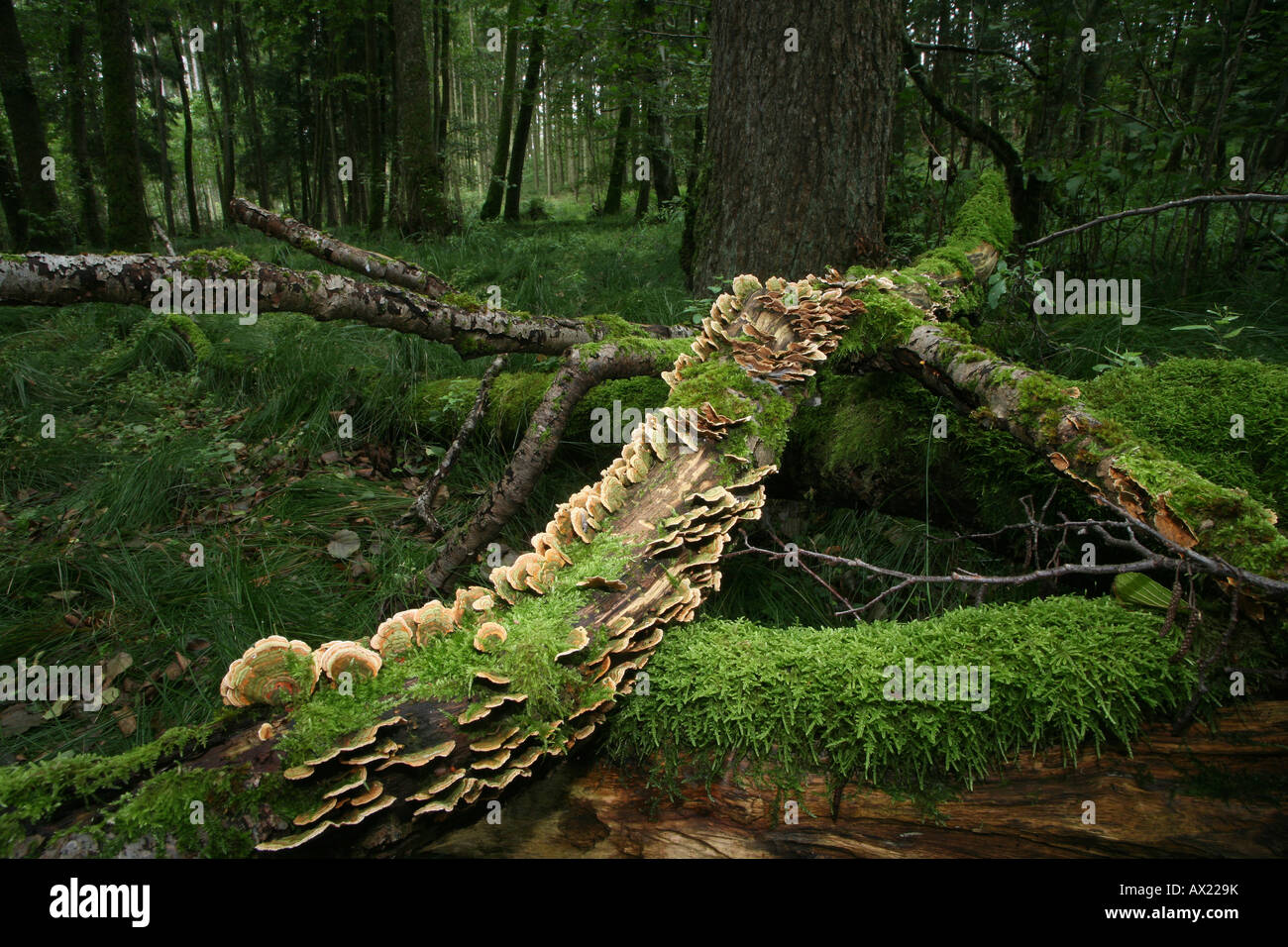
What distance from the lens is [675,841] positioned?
6.05 feet

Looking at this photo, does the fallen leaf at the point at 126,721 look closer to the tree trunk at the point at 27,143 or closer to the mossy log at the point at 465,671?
the mossy log at the point at 465,671

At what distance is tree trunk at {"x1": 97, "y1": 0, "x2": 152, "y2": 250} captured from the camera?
27.5 feet

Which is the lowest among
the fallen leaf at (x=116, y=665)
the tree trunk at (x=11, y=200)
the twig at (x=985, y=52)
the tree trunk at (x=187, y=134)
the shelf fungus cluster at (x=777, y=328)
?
the fallen leaf at (x=116, y=665)

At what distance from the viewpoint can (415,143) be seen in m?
10.3

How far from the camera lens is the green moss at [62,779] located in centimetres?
141

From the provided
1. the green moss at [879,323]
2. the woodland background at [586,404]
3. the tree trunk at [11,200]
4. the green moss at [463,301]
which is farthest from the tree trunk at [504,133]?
the green moss at [879,323]

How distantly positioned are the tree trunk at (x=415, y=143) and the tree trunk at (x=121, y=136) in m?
3.43

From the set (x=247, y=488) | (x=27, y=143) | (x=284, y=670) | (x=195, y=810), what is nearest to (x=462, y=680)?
(x=284, y=670)

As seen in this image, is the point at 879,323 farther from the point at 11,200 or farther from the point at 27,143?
the point at 11,200

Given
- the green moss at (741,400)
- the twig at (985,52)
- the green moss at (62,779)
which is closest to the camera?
the green moss at (62,779)

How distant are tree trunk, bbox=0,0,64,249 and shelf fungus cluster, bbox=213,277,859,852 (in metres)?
12.7
